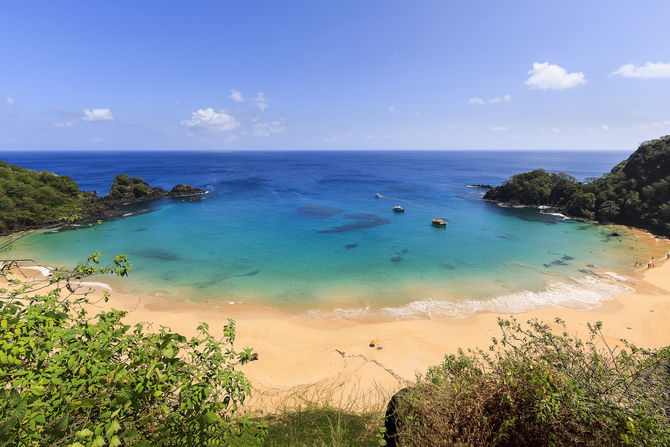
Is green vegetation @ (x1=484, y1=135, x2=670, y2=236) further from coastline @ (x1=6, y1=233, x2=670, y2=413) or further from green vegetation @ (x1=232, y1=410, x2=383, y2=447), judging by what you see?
green vegetation @ (x1=232, y1=410, x2=383, y2=447)

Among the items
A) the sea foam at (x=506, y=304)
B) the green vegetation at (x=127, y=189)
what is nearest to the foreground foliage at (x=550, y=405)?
the sea foam at (x=506, y=304)

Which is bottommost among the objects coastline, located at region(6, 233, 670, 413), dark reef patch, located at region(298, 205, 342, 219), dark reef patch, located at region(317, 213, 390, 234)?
Result: coastline, located at region(6, 233, 670, 413)

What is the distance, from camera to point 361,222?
50.5 m

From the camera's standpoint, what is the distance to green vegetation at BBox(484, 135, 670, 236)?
4369 cm

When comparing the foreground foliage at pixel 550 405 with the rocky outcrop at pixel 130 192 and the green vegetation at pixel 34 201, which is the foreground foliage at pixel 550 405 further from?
the rocky outcrop at pixel 130 192

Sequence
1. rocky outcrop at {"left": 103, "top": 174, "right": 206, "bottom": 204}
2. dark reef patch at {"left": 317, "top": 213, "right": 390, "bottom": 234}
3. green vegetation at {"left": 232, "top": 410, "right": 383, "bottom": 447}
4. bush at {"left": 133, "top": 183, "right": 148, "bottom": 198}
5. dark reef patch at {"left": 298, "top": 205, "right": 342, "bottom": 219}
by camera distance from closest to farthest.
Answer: green vegetation at {"left": 232, "top": 410, "right": 383, "bottom": 447} → dark reef patch at {"left": 317, "top": 213, "right": 390, "bottom": 234} → dark reef patch at {"left": 298, "top": 205, "right": 342, "bottom": 219} → rocky outcrop at {"left": 103, "top": 174, "right": 206, "bottom": 204} → bush at {"left": 133, "top": 183, "right": 148, "bottom": 198}

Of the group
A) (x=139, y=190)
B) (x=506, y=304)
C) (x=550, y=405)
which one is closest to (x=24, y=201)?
(x=139, y=190)

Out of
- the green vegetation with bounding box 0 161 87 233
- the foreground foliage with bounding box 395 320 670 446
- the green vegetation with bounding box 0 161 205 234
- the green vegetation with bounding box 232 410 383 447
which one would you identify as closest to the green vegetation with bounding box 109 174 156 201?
the green vegetation with bounding box 0 161 205 234

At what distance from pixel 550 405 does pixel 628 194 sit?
216 ft

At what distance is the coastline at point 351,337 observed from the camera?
1502cm

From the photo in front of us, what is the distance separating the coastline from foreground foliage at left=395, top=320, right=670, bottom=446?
4.70 meters

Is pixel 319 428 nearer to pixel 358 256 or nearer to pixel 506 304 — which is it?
pixel 506 304

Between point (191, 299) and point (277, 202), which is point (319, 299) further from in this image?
point (277, 202)

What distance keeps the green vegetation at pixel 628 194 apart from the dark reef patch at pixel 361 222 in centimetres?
4059
